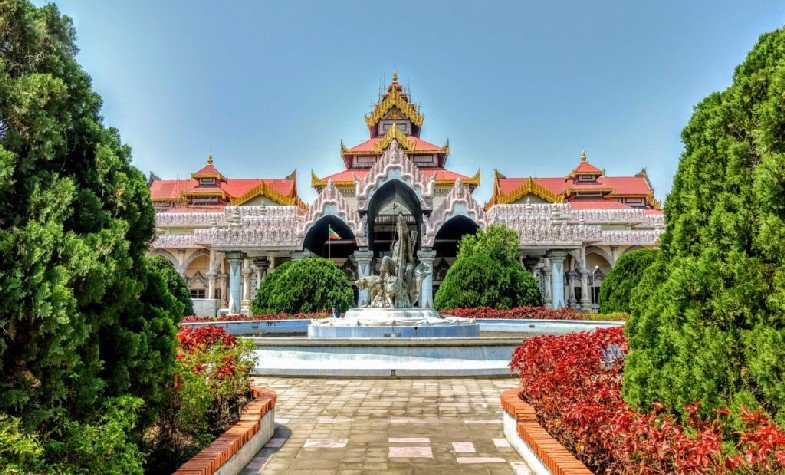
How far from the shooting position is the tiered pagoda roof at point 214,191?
4903 centimetres

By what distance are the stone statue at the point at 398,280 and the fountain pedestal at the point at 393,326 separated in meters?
0.65

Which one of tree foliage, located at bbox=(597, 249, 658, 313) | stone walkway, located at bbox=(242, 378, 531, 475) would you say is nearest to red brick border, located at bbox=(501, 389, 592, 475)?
stone walkway, located at bbox=(242, 378, 531, 475)

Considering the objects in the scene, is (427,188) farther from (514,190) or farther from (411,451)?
(411,451)

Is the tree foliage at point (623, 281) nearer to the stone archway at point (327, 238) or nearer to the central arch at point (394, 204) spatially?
the central arch at point (394, 204)

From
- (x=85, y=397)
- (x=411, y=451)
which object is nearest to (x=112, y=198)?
(x=85, y=397)

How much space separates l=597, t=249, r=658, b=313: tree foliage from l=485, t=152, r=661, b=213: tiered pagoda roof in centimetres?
2388

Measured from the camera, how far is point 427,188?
105 feet

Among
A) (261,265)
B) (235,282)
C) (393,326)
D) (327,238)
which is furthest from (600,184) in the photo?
(393,326)

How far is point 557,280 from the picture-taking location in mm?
33375

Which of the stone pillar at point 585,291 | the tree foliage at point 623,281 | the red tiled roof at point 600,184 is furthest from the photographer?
the red tiled roof at point 600,184

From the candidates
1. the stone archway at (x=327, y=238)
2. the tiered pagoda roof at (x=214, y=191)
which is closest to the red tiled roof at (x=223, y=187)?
the tiered pagoda roof at (x=214, y=191)

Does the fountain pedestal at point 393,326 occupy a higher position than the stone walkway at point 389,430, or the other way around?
the fountain pedestal at point 393,326

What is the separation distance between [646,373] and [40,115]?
399 centimetres

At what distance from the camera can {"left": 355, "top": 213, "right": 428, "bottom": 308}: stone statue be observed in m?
14.7
